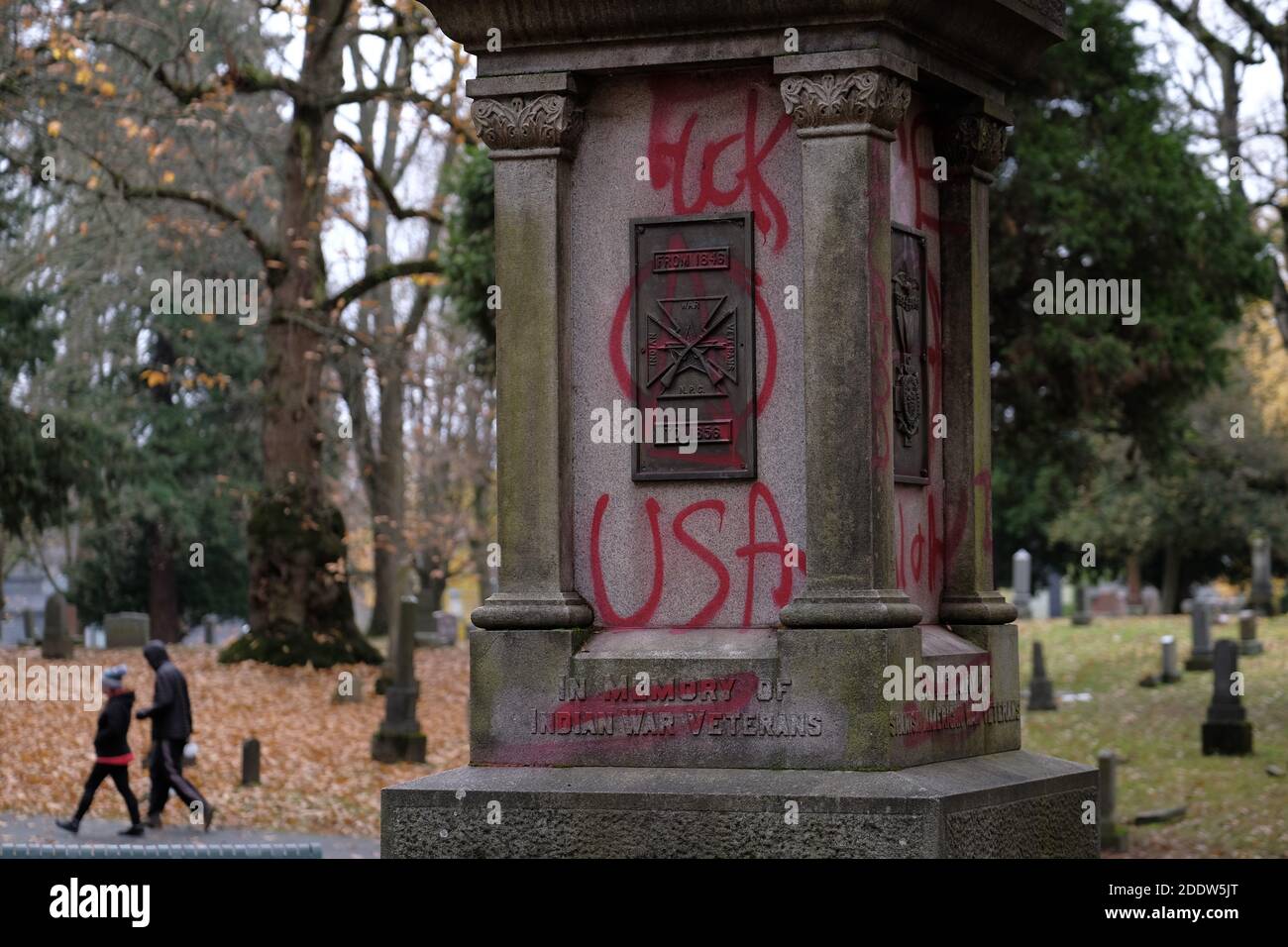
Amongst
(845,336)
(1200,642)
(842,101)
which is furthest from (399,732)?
(842,101)

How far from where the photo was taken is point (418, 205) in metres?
46.8

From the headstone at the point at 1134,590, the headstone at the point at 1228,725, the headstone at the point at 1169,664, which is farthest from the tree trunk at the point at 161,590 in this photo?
the headstone at the point at 1228,725

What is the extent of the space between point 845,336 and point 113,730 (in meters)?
12.7

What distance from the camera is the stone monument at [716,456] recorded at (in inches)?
300

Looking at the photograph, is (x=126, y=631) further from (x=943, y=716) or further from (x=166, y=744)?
(x=943, y=716)

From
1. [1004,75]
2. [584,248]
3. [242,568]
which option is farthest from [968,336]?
[242,568]

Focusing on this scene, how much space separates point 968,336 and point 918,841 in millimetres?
2515

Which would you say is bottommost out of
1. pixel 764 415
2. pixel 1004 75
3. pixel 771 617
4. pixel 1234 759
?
pixel 1234 759

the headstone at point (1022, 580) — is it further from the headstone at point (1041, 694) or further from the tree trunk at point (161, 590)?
the headstone at point (1041, 694)

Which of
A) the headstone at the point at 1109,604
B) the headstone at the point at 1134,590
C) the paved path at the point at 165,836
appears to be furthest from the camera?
the headstone at the point at 1109,604

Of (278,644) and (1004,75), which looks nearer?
(1004,75)

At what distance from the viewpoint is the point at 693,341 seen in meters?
8.05

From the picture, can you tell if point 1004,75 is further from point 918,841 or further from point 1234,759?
point 1234,759
